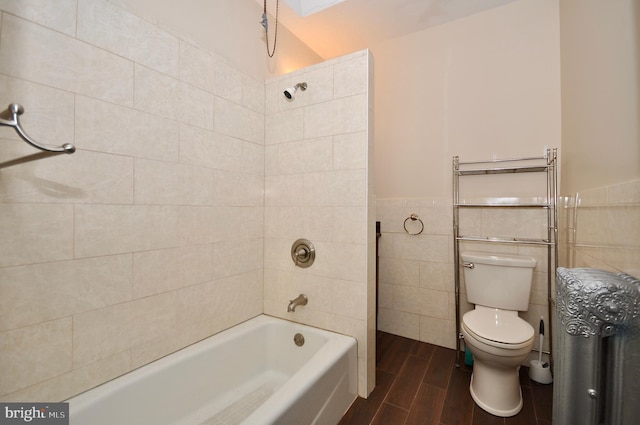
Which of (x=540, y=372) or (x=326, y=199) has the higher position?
(x=326, y=199)

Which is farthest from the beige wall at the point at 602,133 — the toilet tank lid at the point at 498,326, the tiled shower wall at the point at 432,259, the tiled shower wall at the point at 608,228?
the toilet tank lid at the point at 498,326

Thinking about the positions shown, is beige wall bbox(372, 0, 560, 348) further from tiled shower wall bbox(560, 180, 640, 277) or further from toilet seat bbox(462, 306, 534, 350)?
tiled shower wall bbox(560, 180, 640, 277)

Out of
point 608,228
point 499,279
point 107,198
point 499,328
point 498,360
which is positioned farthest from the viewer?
point 499,279

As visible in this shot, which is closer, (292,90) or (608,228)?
(608,228)

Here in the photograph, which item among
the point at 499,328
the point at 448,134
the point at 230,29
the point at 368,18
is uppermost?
the point at 368,18

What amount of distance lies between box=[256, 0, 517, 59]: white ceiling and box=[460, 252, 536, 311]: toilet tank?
191 cm

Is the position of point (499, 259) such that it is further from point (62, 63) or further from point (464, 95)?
point (62, 63)

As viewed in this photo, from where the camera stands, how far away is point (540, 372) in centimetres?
180

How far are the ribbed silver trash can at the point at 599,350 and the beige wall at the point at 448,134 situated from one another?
5.37 ft

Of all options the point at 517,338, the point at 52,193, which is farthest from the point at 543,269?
the point at 52,193

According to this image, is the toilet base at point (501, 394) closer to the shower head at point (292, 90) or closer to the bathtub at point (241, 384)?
the bathtub at point (241, 384)

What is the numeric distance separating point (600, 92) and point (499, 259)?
1.14m

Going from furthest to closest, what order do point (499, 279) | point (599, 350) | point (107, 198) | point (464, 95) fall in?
point (464, 95)
point (499, 279)
point (107, 198)
point (599, 350)

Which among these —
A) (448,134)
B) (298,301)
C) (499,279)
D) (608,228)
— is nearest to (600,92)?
(608,228)
